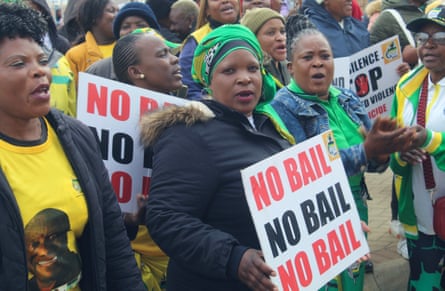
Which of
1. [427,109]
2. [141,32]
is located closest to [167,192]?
[141,32]

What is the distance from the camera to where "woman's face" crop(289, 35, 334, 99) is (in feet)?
12.0

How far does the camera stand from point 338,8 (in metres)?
5.71

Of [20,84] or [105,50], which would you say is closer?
[20,84]

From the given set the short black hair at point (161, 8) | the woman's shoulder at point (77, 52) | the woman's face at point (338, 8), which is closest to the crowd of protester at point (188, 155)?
the woman's shoulder at point (77, 52)

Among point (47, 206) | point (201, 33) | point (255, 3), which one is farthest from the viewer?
point (255, 3)

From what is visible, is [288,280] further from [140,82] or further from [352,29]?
[352,29]

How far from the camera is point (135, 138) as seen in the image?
3121 millimetres

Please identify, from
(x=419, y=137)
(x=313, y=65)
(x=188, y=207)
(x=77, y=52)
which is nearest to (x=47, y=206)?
(x=188, y=207)

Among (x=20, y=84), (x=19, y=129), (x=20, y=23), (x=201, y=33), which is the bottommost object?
(x=201, y=33)

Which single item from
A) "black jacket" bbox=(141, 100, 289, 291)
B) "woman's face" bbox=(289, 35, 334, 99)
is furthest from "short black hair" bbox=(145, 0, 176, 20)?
"black jacket" bbox=(141, 100, 289, 291)

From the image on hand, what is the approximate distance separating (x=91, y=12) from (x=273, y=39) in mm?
1656

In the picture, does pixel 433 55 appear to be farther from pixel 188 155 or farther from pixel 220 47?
pixel 188 155

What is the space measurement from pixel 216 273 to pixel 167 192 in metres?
0.39

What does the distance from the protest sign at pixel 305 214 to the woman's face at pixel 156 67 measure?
1109 millimetres
